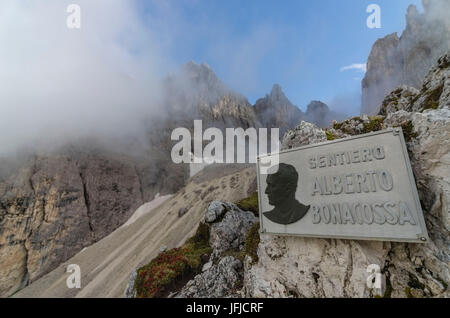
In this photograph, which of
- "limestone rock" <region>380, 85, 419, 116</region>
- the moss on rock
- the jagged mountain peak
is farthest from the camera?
the jagged mountain peak

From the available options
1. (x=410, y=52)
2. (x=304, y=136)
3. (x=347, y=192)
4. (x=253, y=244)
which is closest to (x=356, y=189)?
(x=347, y=192)

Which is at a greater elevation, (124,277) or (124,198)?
(124,198)

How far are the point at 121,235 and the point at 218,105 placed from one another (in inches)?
2819

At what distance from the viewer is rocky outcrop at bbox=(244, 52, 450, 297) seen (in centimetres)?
440

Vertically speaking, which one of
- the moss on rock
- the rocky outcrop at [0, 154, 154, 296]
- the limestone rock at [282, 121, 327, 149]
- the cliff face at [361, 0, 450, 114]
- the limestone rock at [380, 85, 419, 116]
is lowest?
the rocky outcrop at [0, 154, 154, 296]

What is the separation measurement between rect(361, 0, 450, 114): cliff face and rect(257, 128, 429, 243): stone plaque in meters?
56.0

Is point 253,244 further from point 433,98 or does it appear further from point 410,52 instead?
point 410,52

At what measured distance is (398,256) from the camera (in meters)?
4.84

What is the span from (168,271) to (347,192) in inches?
353

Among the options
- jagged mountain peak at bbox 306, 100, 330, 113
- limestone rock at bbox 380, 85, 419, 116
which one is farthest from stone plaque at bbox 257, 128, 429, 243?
jagged mountain peak at bbox 306, 100, 330, 113

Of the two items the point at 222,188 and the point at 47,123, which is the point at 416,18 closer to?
the point at 222,188

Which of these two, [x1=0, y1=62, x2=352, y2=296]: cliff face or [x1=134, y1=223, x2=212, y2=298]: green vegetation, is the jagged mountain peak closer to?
[x1=0, y1=62, x2=352, y2=296]: cliff face

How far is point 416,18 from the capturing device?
53.6m
